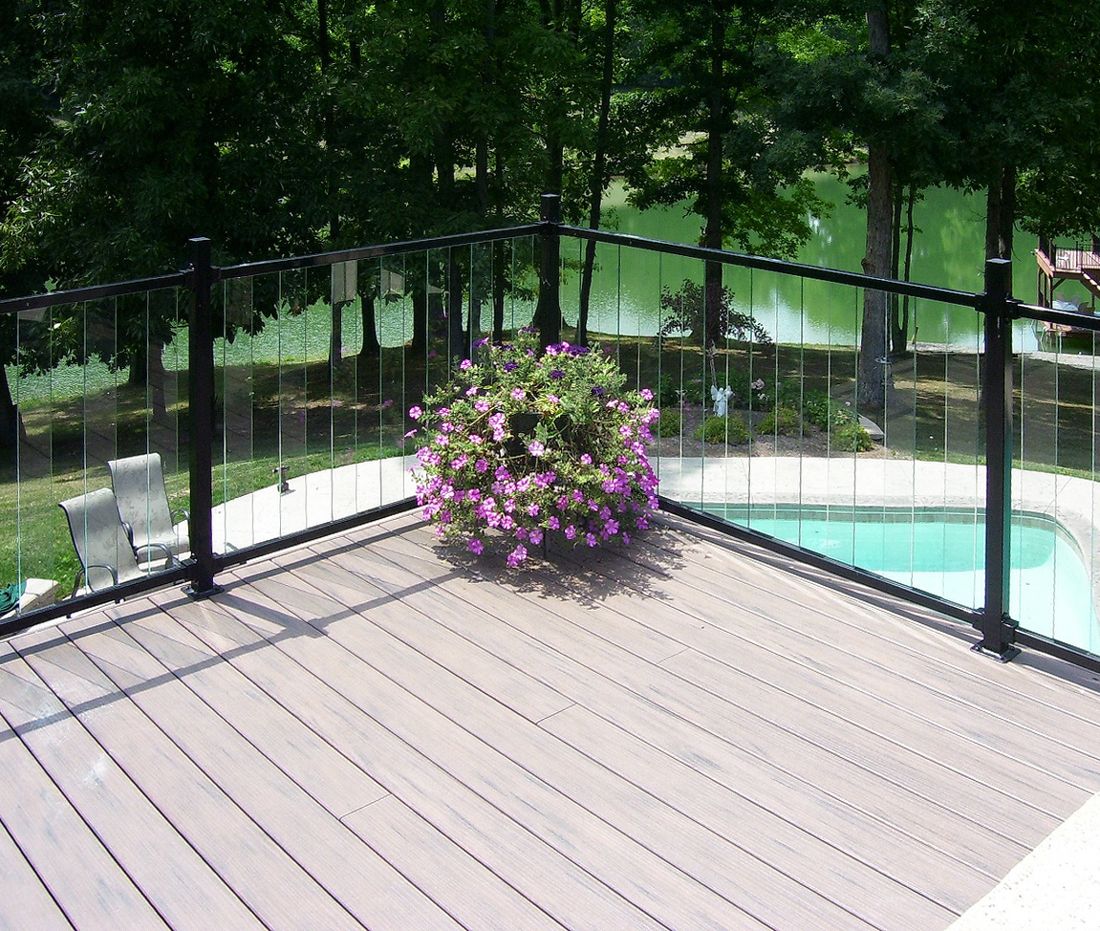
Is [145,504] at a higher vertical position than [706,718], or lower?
higher

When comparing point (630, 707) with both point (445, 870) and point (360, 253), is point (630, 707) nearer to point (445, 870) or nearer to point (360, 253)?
point (445, 870)

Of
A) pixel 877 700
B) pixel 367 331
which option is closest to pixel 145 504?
pixel 367 331

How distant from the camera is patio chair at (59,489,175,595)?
13.4 ft

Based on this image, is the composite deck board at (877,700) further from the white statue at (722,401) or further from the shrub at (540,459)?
the white statue at (722,401)

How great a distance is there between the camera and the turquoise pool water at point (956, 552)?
468 centimetres

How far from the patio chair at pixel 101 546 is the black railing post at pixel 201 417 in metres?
0.26

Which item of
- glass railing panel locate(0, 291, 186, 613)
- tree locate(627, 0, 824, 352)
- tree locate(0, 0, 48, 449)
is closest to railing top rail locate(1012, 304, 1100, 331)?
glass railing panel locate(0, 291, 186, 613)

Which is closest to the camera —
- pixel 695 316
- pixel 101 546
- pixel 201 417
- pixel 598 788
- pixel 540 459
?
pixel 598 788

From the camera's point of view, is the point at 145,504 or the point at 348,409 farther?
the point at 348,409

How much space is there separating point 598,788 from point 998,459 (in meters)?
1.48

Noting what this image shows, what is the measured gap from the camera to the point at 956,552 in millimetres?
4766

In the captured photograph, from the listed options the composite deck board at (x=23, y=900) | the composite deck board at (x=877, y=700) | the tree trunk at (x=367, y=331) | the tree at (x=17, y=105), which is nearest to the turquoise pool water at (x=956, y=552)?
the composite deck board at (x=877, y=700)

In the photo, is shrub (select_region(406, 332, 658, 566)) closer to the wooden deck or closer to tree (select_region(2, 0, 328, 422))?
the wooden deck

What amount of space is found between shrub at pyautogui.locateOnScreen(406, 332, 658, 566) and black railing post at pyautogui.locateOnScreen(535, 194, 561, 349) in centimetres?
49
